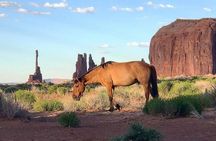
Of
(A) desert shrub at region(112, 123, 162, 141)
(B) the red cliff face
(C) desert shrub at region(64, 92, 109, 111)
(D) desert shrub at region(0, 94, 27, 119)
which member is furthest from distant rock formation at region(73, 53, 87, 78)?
(A) desert shrub at region(112, 123, 162, 141)

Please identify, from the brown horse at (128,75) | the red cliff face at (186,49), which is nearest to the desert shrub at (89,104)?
the brown horse at (128,75)

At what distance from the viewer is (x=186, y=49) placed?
444 feet

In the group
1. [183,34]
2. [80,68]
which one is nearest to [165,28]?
[183,34]

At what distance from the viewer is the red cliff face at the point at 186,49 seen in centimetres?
12988

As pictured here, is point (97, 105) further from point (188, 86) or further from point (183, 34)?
point (183, 34)

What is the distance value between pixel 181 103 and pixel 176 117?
561mm

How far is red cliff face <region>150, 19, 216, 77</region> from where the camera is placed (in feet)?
426

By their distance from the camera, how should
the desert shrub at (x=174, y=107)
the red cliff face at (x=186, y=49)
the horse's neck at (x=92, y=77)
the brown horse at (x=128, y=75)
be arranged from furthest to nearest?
the red cliff face at (x=186, y=49) → the horse's neck at (x=92, y=77) → the brown horse at (x=128, y=75) → the desert shrub at (x=174, y=107)

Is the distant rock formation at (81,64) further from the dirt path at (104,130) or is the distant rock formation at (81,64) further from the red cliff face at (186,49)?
the dirt path at (104,130)

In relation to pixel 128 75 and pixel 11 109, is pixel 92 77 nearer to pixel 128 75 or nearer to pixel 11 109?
pixel 128 75

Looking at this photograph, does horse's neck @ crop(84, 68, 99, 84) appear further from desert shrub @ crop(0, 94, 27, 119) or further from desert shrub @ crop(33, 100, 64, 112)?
desert shrub @ crop(0, 94, 27, 119)

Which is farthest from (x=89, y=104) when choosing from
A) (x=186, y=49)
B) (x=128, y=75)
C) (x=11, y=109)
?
(x=186, y=49)

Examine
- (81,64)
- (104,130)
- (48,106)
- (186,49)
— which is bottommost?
(104,130)

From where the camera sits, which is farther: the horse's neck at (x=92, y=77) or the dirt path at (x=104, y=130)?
the horse's neck at (x=92, y=77)
